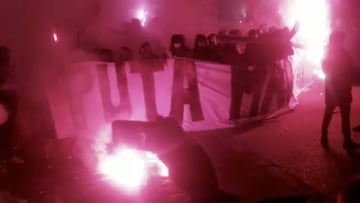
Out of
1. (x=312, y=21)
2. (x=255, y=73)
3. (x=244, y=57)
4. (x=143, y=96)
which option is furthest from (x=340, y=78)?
(x=312, y=21)

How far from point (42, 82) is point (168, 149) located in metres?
4.23

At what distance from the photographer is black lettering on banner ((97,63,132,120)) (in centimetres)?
726

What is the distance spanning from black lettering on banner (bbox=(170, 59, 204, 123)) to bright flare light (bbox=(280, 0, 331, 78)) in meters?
6.15

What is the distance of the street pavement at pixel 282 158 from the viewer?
5.35 metres

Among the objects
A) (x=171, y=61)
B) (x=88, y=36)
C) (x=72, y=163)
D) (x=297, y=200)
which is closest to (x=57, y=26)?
(x=88, y=36)

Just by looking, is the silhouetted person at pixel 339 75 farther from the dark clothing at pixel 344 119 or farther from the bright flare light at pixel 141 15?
the bright flare light at pixel 141 15

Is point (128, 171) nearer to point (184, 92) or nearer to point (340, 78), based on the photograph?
point (184, 92)

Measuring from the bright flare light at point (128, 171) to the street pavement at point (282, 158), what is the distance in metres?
1.14

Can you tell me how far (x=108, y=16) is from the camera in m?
11.3

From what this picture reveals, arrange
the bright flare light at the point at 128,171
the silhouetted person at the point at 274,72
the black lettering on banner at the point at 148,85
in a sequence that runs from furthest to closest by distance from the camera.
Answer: the silhouetted person at the point at 274,72, the black lettering on banner at the point at 148,85, the bright flare light at the point at 128,171

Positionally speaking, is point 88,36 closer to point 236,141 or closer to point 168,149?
point 236,141

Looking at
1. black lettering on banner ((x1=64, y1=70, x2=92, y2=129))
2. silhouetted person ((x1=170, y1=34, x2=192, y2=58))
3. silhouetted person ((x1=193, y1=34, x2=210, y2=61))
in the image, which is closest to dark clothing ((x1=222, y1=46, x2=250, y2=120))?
silhouetted person ((x1=193, y1=34, x2=210, y2=61))

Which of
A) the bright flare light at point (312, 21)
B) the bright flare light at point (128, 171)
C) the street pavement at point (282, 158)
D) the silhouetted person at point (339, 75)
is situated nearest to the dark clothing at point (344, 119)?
the silhouetted person at point (339, 75)

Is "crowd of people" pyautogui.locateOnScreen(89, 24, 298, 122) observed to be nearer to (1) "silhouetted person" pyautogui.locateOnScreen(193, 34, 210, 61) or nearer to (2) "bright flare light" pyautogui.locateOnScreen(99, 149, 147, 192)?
(1) "silhouetted person" pyautogui.locateOnScreen(193, 34, 210, 61)
